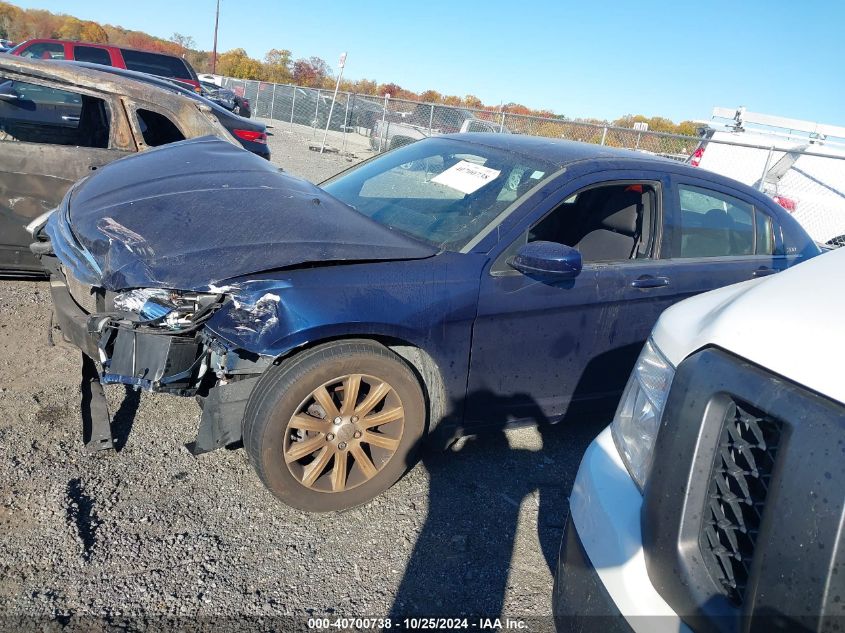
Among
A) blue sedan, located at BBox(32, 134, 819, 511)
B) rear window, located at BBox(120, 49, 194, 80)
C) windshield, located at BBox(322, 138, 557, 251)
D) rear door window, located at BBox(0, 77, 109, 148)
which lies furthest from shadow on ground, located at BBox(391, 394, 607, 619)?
rear window, located at BBox(120, 49, 194, 80)

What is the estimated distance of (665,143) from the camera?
538 inches

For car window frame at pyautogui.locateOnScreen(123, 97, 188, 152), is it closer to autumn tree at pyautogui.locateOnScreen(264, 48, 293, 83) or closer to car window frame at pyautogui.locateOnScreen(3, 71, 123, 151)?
car window frame at pyautogui.locateOnScreen(3, 71, 123, 151)

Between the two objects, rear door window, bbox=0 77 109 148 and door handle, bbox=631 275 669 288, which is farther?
rear door window, bbox=0 77 109 148

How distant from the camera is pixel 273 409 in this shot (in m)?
2.60

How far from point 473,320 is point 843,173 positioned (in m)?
9.14

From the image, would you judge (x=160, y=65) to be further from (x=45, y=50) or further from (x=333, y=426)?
(x=333, y=426)

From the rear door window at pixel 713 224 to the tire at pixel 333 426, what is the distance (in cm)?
194

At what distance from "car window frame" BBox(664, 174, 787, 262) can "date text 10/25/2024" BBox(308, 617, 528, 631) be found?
2.17m

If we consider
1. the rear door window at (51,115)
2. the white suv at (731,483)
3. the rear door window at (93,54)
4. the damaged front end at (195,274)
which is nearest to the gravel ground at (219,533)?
the damaged front end at (195,274)

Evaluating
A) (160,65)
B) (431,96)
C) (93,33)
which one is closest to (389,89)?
(431,96)

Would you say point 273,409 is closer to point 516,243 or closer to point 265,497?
point 265,497

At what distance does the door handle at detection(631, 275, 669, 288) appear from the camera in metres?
3.40

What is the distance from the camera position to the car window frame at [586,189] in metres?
3.04

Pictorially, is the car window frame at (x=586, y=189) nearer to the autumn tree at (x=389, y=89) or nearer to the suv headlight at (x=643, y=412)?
the suv headlight at (x=643, y=412)
